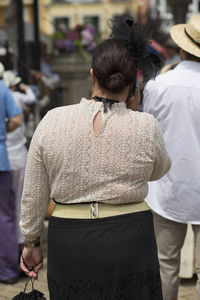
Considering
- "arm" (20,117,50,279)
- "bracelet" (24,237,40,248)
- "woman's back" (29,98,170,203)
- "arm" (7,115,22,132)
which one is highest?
"woman's back" (29,98,170,203)

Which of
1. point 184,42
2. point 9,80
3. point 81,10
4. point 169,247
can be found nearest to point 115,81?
point 184,42

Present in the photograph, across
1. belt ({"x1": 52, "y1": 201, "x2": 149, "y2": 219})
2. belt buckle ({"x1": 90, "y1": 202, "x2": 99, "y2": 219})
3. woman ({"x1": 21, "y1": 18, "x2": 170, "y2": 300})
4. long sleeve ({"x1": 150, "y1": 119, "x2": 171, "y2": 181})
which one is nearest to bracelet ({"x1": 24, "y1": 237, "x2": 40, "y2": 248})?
woman ({"x1": 21, "y1": 18, "x2": 170, "y2": 300})

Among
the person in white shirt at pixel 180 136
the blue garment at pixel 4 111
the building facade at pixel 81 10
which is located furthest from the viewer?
the building facade at pixel 81 10

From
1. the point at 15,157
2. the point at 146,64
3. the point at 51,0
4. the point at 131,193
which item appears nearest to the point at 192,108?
the point at 146,64

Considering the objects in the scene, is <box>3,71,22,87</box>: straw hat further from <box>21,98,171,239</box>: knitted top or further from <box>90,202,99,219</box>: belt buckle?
<box>90,202,99,219</box>: belt buckle

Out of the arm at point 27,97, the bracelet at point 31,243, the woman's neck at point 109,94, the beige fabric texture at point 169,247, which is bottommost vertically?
the arm at point 27,97

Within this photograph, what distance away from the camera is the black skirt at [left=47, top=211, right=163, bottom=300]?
2617 mm

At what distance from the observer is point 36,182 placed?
8.77 feet

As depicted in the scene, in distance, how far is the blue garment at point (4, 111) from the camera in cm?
472

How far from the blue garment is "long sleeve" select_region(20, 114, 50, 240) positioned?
2.10 metres

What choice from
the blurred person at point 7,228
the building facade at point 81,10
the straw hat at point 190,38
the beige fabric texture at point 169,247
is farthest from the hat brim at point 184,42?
the building facade at point 81,10

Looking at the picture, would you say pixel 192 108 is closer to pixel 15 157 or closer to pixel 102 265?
pixel 102 265

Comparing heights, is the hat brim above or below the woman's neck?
below

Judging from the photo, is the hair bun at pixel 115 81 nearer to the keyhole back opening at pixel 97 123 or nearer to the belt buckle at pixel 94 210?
the keyhole back opening at pixel 97 123
